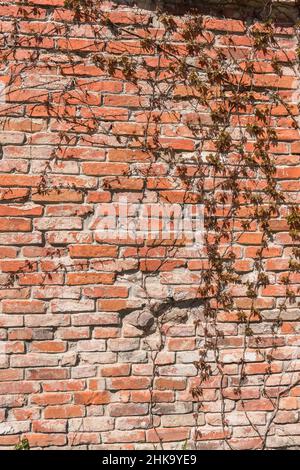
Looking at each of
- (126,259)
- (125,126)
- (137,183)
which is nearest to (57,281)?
(126,259)

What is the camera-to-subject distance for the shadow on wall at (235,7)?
2930 millimetres

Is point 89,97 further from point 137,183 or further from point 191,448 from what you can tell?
point 191,448

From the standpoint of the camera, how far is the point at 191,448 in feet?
9.76

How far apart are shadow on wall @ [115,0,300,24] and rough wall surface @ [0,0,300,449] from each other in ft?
0.22

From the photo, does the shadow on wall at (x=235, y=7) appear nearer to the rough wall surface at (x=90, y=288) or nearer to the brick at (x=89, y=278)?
the rough wall surface at (x=90, y=288)

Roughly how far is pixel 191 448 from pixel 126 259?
47.7 inches

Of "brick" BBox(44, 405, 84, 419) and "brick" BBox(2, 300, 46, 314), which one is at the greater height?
"brick" BBox(2, 300, 46, 314)

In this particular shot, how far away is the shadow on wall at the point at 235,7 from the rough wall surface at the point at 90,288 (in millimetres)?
Result: 68

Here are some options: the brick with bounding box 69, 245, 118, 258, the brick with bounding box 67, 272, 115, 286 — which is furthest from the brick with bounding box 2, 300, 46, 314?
the brick with bounding box 69, 245, 118, 258

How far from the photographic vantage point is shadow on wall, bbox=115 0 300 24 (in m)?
2.93

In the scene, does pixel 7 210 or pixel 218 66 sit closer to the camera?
pixel 7 210

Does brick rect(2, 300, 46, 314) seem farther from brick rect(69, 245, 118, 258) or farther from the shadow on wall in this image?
the shadow on wall

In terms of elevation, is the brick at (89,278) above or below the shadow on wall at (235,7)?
below

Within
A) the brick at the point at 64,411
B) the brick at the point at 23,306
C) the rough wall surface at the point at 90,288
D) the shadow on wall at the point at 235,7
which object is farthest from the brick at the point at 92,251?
the shadow on wall at the point at 235,7
